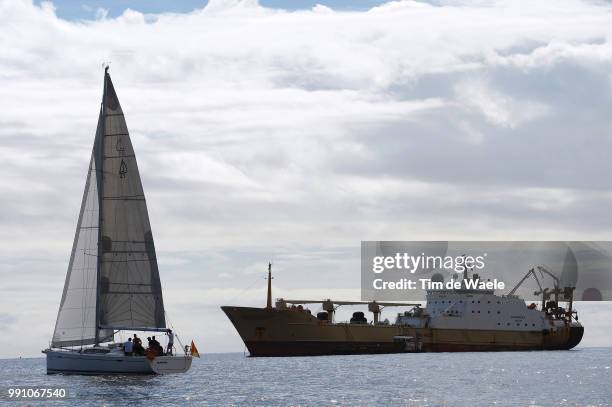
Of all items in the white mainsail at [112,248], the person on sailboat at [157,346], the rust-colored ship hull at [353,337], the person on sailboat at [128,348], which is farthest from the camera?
the rust-colored ship hull at [353,337]

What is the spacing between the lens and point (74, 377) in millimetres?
53625

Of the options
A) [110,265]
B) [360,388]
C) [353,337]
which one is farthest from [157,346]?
[353,337]

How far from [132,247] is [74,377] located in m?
8.52

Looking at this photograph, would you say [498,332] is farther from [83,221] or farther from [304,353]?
[83,221]

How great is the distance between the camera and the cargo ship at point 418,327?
310 feet

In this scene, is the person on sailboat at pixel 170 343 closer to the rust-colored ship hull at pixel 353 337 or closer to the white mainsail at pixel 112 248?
the white mainsail at pixel 112 248

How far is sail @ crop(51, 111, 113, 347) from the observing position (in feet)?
162

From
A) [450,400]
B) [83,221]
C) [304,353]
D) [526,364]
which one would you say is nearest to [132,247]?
[83,221]

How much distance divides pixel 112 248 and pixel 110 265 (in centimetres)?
84

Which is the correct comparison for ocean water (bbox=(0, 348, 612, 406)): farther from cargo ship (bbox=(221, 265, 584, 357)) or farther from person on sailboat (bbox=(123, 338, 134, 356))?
cargo ship (bbox=(221, 265, 584, 357))

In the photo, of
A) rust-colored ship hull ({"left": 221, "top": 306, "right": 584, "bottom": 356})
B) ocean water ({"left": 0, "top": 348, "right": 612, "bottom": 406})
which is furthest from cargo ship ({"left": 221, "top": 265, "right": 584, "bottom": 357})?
ocean water ({"left": 0, "top": 348, "right": 612, "bottom": 406})

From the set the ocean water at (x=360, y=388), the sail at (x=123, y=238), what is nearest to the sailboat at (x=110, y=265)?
the sail at (x=123, y=238)

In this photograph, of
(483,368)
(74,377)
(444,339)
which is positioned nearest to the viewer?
(74,377)

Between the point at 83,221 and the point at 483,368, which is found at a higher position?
the point at 83,221
